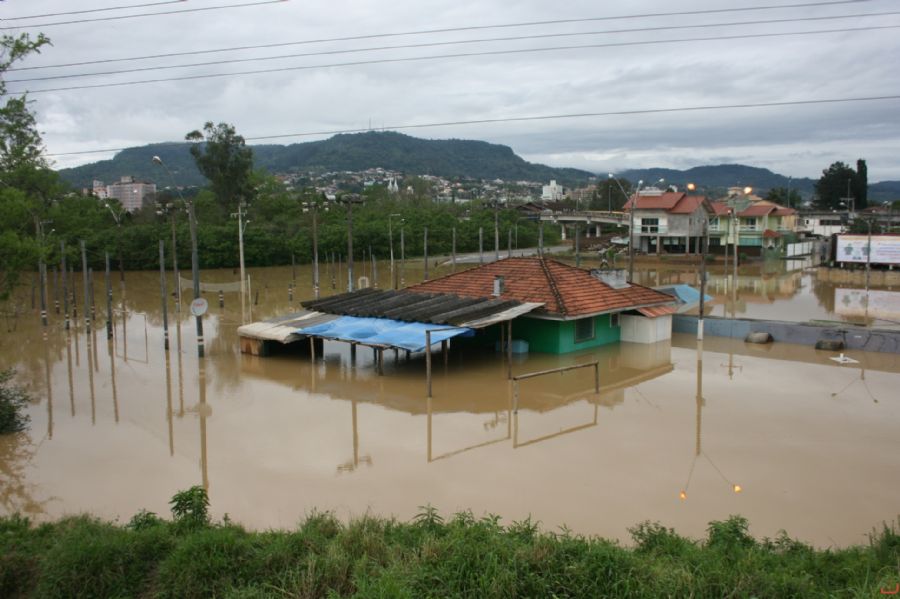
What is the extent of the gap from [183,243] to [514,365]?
38.5 m

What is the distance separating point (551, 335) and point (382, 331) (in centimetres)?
531

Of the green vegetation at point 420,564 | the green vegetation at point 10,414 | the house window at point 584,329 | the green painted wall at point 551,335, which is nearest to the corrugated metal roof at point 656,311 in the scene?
the green painted wall at point 551,335

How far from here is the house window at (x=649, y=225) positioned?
58.4m

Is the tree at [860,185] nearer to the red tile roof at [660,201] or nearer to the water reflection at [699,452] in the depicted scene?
the red tile roof at [660,201]

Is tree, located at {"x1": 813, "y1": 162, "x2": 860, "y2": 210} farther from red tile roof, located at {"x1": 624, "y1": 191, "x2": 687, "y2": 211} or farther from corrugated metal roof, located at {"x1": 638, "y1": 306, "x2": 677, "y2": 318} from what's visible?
corrugated metal roof, located at {"x1": 638, "y1": 306, "x2": 677, "y2": 318}

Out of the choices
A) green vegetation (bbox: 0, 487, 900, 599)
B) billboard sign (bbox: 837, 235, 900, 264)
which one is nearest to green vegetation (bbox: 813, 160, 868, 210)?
billboard sign (bbox: 837, 235, 900, 264)

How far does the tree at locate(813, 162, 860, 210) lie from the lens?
89.6 metres

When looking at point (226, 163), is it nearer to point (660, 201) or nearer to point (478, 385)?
point (660, 201)

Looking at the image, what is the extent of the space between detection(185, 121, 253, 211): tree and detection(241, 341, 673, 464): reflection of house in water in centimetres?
4482

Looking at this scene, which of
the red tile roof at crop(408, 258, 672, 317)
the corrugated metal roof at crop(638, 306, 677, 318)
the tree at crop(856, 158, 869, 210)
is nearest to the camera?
the red tile roof at crop(408, 258, 672, 317)

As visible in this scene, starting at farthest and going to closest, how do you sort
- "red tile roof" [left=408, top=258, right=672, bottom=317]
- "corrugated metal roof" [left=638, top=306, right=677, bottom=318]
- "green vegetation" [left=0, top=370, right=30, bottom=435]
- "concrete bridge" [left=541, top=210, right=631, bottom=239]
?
"concrete bridge" [left=541, top=210, right=631, bottom=239], "corrugated metal roof" [left=638, top=306, right=677, bottom=318], "red tile roof" [left=408, top=258, right=672, bottom=317], "green vegetation" [left=0, top=370, right=30, bottom=435]

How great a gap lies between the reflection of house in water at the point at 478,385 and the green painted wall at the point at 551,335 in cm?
37

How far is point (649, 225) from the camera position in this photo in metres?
58.7

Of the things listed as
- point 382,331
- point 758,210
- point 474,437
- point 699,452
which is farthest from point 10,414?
point 758,210
